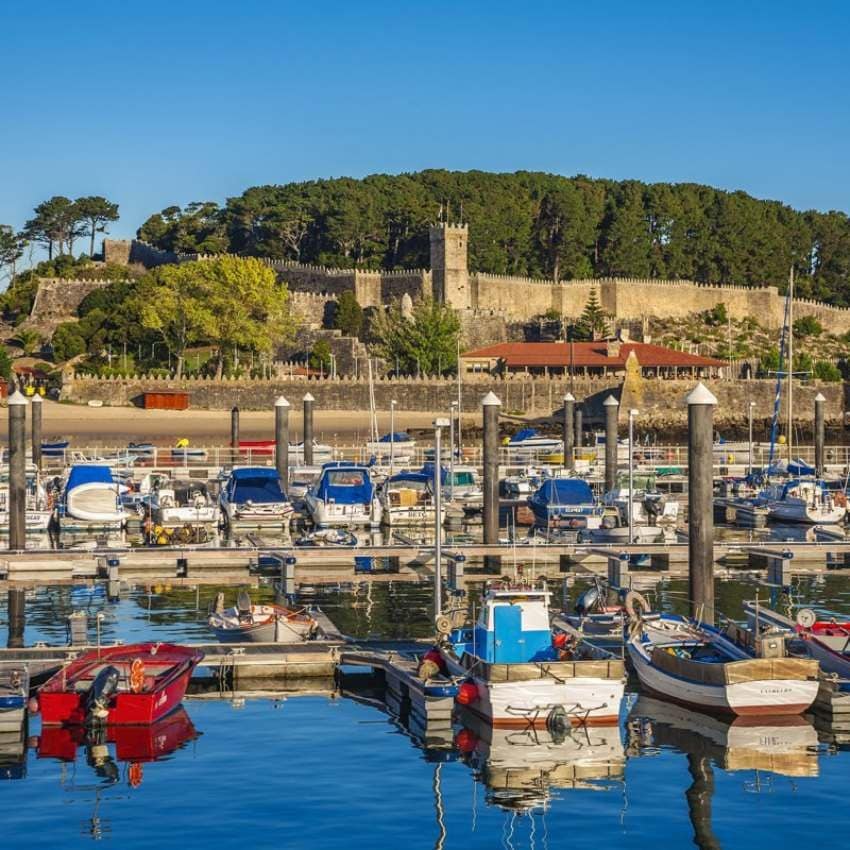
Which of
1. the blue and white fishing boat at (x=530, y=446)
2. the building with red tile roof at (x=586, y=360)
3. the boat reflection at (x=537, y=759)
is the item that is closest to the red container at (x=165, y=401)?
the blue and white fishing boat at (x=530, y=446)

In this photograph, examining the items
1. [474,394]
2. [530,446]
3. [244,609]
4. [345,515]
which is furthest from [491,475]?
[474,394]

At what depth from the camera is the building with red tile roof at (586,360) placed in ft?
324

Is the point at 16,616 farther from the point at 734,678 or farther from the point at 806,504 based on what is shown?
the point at 806,504

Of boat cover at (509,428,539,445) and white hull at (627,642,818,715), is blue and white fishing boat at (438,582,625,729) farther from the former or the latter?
boat cover at (509,428,539,445)

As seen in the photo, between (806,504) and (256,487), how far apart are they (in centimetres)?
1492

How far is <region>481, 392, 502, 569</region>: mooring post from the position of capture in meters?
38.8

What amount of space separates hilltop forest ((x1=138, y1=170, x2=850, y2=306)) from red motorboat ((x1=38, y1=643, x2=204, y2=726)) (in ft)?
325

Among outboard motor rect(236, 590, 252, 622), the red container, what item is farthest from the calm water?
the red container

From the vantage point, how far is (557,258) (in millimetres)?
131625

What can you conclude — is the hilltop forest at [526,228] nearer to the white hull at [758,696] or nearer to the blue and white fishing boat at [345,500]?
the blue and white fishing boat at [345,500]

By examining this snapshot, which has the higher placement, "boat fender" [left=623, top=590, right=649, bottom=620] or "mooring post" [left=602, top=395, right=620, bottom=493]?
"mooring post" [left=602, top=395, right=620, bottom=493]

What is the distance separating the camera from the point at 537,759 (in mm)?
21281

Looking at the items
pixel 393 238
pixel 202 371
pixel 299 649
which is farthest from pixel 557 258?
pixel 299 649

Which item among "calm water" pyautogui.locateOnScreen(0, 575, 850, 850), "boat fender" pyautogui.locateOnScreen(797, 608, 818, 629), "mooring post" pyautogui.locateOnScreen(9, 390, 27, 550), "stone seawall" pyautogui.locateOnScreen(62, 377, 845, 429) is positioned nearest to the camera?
"calm water" pyautogui.locateOnScreen(0, 575, 850, 850)
